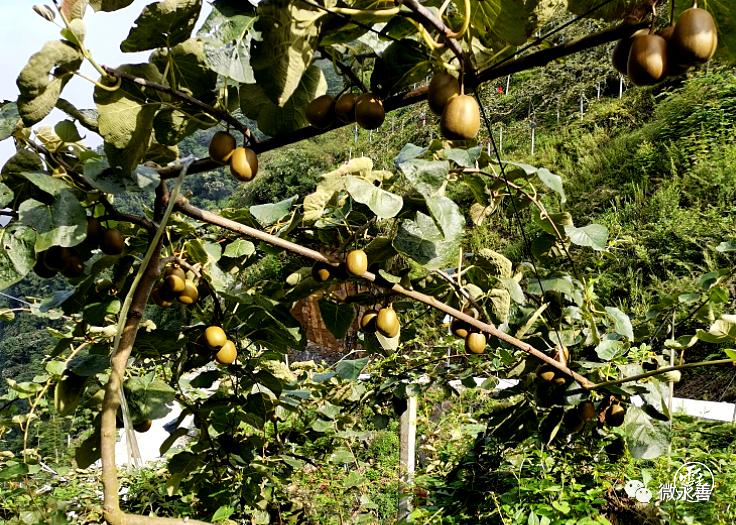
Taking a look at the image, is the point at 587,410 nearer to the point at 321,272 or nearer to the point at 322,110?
the point at 321,272

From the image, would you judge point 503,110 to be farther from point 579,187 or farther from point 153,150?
point 153,150

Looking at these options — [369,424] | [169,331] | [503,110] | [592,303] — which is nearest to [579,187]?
[503,110]

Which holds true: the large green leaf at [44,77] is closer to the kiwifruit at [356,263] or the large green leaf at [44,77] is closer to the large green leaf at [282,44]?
the large green leaf at [282,44]

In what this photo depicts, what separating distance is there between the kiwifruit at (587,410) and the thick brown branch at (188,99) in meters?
0.90

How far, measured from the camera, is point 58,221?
0.62 meters

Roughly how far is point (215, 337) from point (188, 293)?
93mm

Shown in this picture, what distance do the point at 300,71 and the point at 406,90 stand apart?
0.14 m

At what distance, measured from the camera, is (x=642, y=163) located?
6.49 meters

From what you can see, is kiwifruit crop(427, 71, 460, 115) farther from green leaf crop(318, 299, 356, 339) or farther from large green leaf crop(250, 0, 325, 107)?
green leaf crop(318, 299, 356, 339)

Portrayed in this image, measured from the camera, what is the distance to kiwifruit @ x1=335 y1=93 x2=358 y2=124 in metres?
0.61

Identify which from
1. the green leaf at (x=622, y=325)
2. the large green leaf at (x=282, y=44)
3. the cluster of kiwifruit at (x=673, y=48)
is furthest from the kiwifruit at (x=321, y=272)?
the green leaf at (x=622, y=325)

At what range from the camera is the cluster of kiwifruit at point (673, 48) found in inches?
16.3

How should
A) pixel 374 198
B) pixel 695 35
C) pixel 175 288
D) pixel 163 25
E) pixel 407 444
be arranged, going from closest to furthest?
pixel 695 35
pixel 163 25
pixel 374 198
pixel 175 288
pixel 407 444

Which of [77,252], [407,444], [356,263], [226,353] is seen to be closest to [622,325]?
[356,263]
